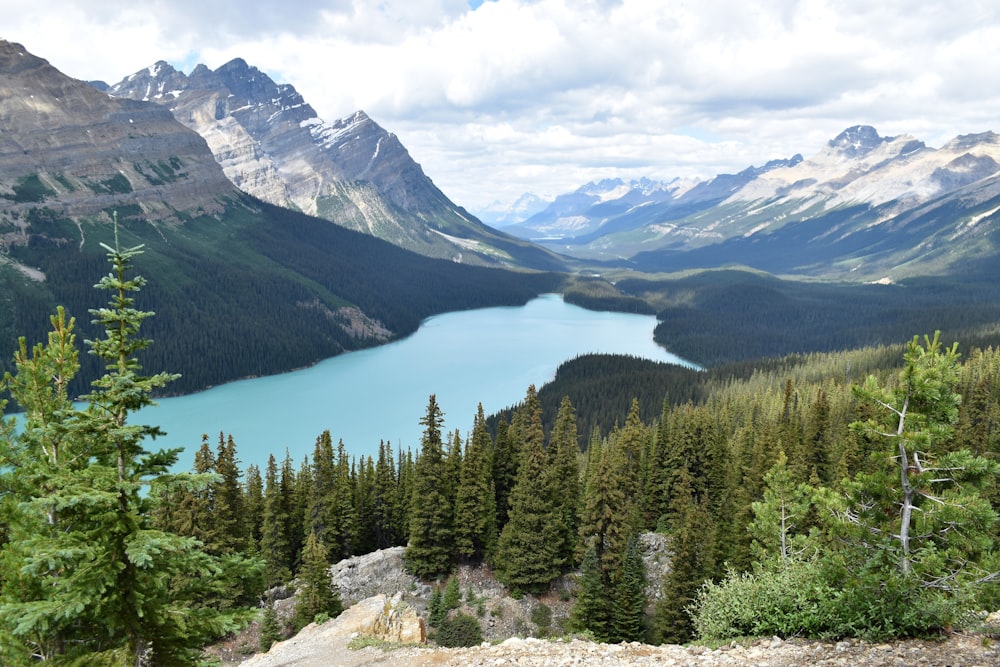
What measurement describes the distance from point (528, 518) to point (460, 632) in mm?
9609

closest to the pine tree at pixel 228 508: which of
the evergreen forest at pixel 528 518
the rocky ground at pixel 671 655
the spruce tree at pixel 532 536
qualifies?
the evergreen forest at pixel 528 518

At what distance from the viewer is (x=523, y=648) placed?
21547 mm

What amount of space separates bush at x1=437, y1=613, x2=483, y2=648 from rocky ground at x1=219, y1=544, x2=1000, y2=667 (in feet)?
3.61

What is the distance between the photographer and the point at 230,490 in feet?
174

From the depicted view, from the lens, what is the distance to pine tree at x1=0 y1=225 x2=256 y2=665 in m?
13.0

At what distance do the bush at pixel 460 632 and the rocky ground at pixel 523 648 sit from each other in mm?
1101

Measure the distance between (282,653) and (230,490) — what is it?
85.9ft

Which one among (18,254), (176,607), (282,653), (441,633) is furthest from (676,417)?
(18,254)

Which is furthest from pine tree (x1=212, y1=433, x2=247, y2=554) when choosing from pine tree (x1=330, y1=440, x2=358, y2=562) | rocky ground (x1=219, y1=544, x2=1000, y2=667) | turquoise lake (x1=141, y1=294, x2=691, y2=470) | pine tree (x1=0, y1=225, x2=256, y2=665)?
turquoise lake (x1=141, y1=294, x2=691, y2=470)

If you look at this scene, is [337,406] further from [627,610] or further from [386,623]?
[386,623]

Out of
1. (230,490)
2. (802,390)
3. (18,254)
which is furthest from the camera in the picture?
(18,254)

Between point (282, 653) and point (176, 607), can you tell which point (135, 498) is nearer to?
point (176, 607)

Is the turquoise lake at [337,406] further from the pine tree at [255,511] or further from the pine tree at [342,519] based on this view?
the pine tree at [342,519]

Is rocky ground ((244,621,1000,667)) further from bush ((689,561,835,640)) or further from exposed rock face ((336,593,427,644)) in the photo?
exposed rock face ((336,593,427,644))
